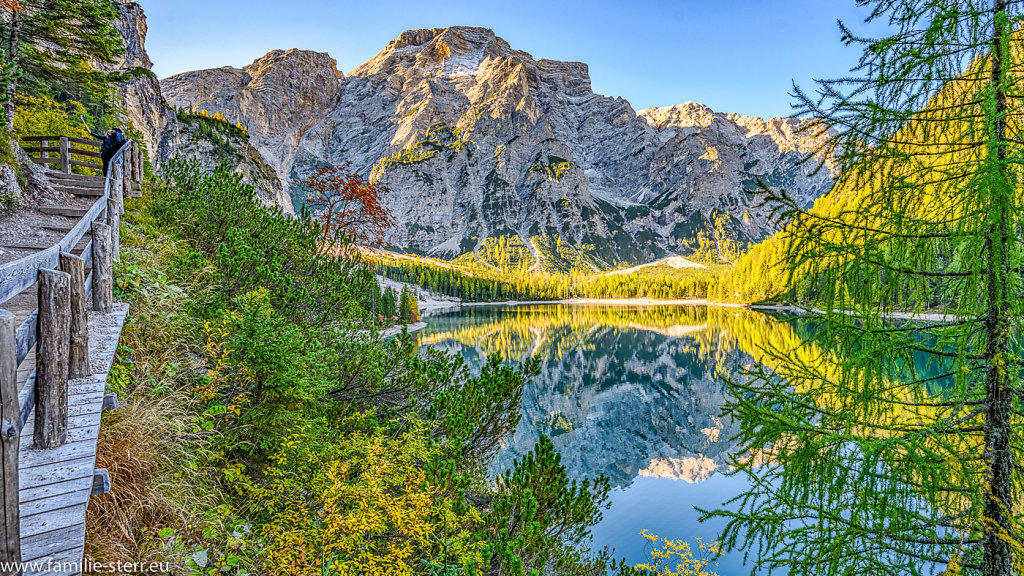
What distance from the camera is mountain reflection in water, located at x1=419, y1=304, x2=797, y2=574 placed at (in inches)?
611

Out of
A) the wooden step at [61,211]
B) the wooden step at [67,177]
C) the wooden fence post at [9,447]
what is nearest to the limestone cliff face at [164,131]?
the wooden step at [67,177]

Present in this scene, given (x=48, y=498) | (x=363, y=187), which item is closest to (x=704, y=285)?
(x=363, y=187)

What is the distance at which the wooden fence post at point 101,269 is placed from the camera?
4.91 meters

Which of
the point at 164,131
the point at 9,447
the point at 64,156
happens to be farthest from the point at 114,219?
the point at 164,131

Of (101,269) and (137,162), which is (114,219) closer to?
(101,269)

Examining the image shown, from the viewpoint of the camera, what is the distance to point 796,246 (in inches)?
133

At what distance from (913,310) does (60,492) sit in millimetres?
6078

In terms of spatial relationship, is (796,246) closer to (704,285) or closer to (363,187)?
(363,187)

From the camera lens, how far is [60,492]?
2232mm

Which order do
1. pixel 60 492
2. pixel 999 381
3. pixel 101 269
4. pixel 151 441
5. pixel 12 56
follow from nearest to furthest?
pixel 60 492, pixel 999 381, pixel 151 441, pixel 101 269, pixel 12 56

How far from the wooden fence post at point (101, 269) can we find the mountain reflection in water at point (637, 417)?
5.65 m

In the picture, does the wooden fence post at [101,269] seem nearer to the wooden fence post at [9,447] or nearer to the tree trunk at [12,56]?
the wooden fence post at [9,447]

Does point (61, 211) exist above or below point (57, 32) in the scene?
below

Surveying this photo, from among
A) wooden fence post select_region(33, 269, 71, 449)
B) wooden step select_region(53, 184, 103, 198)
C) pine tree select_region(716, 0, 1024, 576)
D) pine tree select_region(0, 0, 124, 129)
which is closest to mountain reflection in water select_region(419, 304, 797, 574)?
pine tree select_region(716, 0, 1024, 576)
